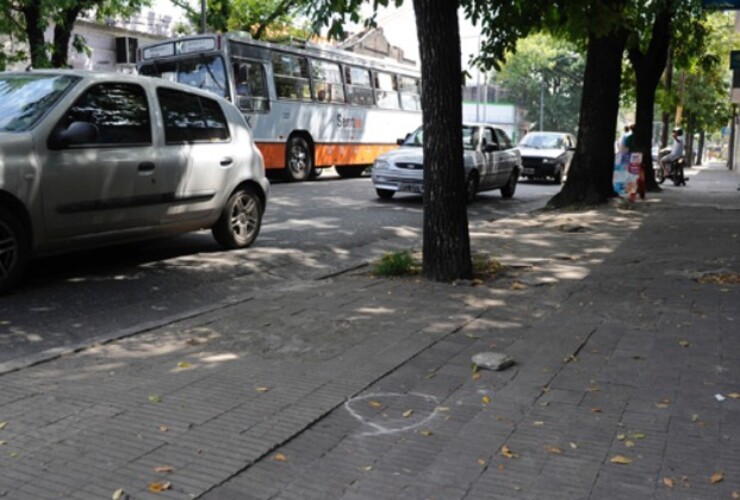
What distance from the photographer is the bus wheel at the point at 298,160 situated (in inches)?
776

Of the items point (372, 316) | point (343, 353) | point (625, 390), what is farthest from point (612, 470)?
Result: point (372, 316)

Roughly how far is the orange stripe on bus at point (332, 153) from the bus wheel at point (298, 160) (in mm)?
222

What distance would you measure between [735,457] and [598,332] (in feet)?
6.78

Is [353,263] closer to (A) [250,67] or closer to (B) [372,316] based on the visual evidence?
(B) [372,316]

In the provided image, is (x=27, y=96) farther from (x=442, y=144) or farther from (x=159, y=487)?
(x=159, y=487)

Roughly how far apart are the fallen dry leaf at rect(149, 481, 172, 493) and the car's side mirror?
13.2 ft

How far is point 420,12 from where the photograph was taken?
677 centimetres

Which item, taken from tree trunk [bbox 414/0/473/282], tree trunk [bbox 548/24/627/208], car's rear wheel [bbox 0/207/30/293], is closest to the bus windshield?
tree trunk [bbox 548/24/627/208]

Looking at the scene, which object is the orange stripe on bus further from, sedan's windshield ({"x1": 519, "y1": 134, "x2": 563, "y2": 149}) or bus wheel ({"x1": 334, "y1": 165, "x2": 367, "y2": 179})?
sedan's windshield ({"x1": 519, "y1": 134, "x2": 563, "y2": 149})

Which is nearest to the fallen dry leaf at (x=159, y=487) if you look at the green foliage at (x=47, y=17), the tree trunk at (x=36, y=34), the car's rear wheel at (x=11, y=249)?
the car's rear wheel at (x=11, y=249)

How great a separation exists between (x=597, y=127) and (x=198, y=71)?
29.9 ft

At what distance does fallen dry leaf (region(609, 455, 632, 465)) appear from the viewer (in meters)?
3.15

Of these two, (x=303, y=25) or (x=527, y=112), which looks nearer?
(x=303, y=25)

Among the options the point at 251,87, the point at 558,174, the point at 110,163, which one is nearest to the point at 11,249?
the point at 110,163
